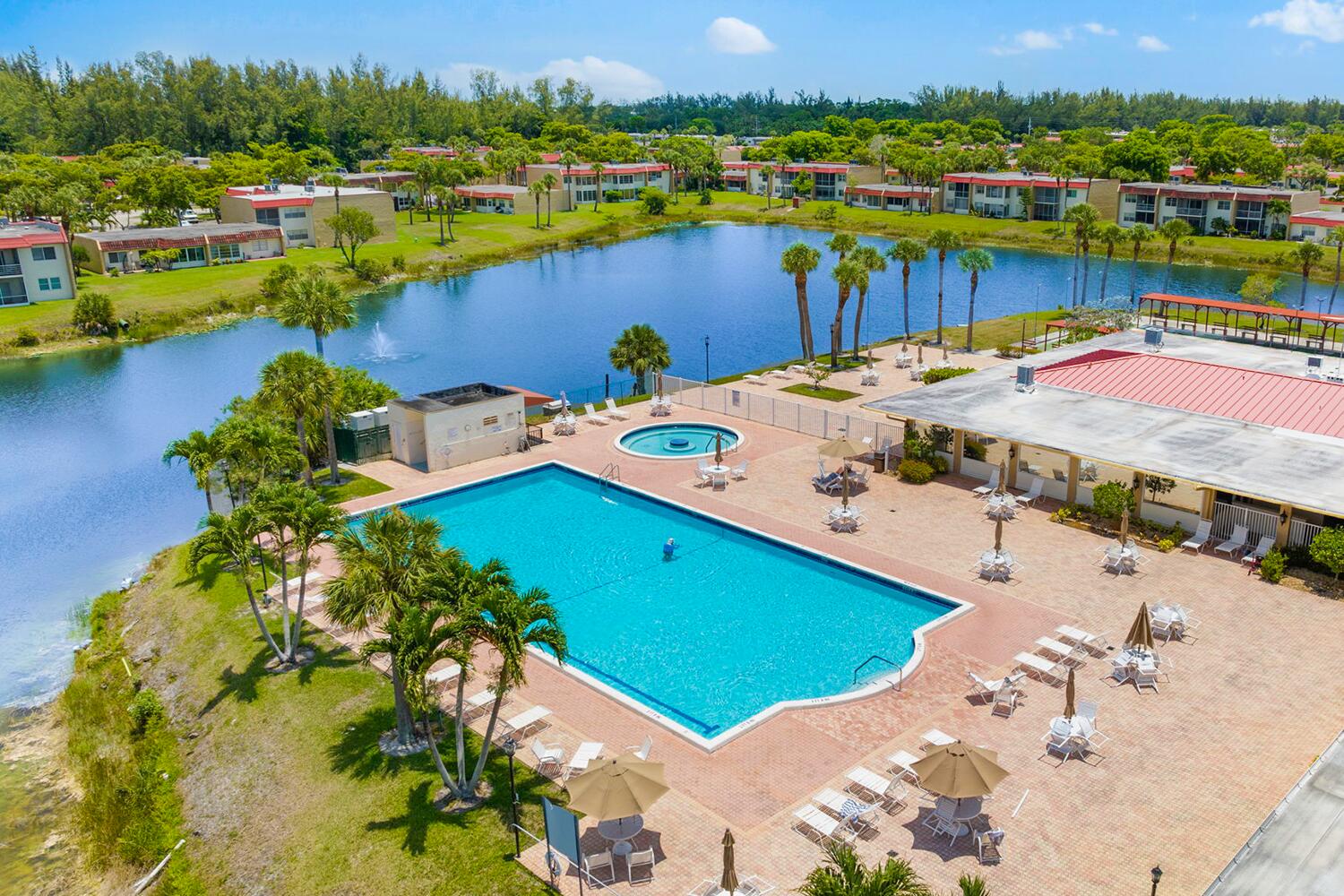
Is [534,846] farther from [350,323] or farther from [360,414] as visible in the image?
[350,323]

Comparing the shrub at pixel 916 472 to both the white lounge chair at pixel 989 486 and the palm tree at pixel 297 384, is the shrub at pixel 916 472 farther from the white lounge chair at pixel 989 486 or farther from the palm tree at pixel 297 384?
the palm tree at pixel 297 384

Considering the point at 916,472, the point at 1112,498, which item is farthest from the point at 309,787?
the point at 1112,498

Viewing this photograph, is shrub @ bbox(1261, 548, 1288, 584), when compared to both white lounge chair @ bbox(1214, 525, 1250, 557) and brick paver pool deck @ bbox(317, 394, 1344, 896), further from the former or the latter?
white lounge chair @ bbox(1214, 525, 1250, 557)

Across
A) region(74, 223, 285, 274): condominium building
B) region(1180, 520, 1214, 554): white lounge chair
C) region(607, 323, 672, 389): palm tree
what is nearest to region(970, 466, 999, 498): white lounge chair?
region(1180, 520, 1214, 554): white lounge chair

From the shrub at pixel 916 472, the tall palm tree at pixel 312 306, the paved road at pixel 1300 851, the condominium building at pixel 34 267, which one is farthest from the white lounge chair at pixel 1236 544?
the condominium building at pixel 34 267

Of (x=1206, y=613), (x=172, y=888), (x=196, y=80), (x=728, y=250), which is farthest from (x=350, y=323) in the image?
(x=196, y=80)

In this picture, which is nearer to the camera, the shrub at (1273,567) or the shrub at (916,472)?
the shrub at (1273,567)

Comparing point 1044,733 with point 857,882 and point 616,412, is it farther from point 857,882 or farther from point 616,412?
point 616,412
